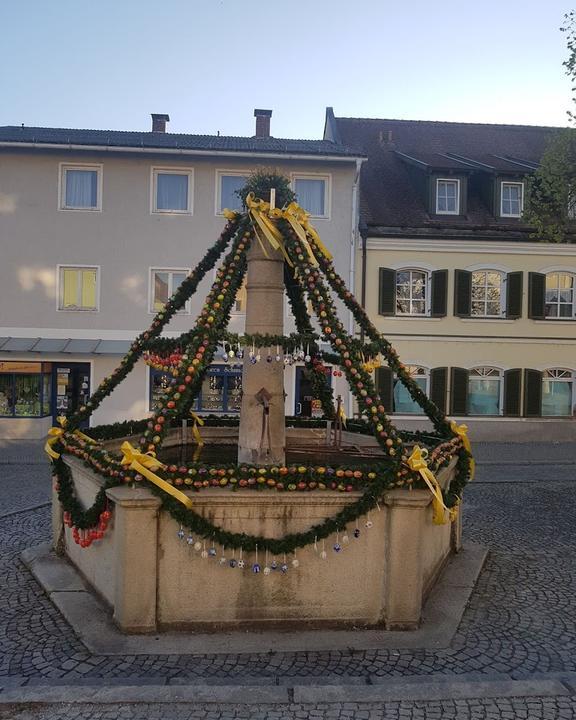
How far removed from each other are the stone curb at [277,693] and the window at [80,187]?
17461 mm

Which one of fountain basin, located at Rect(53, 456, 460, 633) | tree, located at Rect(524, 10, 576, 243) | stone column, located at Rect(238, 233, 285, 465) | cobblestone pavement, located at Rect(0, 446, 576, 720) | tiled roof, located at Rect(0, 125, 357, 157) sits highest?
tiled roof, located at Rect(0, 125, 357, 157)

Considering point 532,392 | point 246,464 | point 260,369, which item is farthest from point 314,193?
point 246,464

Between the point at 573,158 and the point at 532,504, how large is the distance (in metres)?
8.15

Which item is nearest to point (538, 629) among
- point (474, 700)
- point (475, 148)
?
point (474, 700)

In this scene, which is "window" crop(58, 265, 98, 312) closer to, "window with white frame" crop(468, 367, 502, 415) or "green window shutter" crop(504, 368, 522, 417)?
"window with white frame" crop(468, 367, 502, 415)

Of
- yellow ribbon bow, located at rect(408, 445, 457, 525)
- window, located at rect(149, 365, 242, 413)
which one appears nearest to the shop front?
window, located at rect(149, 365, 242, 413)

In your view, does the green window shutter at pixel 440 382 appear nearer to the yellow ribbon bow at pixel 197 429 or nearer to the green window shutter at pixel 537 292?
the green window shutter at pixel 537 292

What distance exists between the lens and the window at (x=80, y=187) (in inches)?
775

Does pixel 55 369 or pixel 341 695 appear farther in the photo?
pixel 55 369

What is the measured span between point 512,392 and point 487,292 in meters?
3.38

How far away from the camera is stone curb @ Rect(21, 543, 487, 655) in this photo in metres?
5.16

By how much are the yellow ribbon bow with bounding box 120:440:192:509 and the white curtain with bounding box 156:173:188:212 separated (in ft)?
50.7

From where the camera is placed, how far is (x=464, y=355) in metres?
20.2

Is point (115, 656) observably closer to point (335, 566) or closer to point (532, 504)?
point (335, 566)
